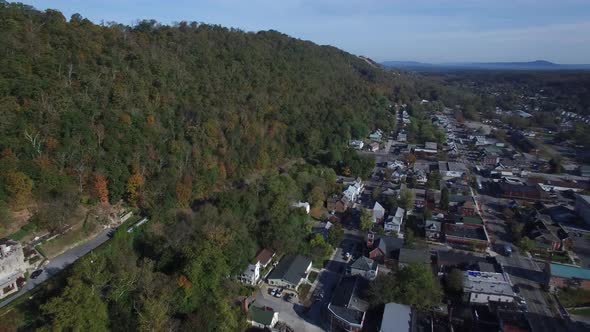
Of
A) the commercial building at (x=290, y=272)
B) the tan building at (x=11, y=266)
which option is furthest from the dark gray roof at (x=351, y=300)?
the tan building at (x=11, y=266)

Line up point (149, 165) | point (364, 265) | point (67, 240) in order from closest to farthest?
point (67, 240) < point (364, 265) < point (149, 165)

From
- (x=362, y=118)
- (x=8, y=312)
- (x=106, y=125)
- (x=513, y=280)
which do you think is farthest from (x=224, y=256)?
(x=362, y=118)

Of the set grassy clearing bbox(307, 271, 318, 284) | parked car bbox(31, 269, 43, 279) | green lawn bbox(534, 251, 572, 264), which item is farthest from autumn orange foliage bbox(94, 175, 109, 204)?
green lawn bbox(534, 251, 572, 264)

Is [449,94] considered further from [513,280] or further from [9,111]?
[9,111]

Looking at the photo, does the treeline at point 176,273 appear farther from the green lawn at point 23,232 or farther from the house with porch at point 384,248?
the green lawn at point 23,232

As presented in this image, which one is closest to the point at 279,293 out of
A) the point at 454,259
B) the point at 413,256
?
the point at 413,256

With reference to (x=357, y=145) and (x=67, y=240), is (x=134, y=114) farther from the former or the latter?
(x=357, y=145)

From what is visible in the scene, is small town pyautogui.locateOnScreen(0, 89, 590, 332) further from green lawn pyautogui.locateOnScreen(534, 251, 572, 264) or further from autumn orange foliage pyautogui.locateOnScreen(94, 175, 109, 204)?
autumn orange foliage pyautogui.locateOnScreen(94, 175, 109, 204)
